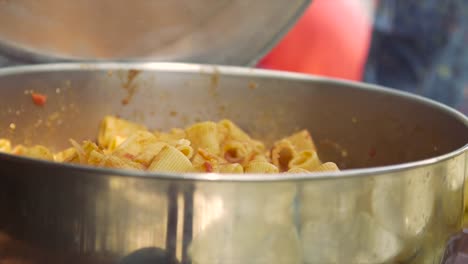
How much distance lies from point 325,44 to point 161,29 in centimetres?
104

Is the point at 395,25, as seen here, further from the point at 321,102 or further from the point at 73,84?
the point at 73,84

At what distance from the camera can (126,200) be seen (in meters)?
0.79

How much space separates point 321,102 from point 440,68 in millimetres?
2191

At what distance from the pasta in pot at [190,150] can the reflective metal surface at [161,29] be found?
0.25 metres

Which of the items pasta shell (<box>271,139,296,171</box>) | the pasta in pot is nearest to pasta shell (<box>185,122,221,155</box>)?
the pasta in pot

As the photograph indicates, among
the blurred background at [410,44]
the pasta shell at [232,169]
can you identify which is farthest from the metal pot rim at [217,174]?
the blurred background at [410,44]

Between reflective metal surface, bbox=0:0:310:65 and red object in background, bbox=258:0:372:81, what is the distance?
0.71m

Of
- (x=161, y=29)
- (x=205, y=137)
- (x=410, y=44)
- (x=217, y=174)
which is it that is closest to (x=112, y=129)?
(x=205, y=137)

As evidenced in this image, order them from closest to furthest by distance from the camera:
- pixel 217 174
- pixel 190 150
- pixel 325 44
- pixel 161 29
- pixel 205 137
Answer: pixel 217 174 → pixel 190 150 → pixel 205 137 → pixel 161 29 → pixel 325 44

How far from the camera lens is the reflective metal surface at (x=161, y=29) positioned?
1.60 m

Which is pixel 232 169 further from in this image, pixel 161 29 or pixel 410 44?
pixel 410 44

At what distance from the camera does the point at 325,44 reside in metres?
2.61

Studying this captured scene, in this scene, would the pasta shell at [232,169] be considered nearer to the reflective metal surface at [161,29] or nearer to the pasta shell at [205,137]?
the pasta shell at [205,137]

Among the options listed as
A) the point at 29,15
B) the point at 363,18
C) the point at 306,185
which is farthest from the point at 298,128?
the point at 363,18
